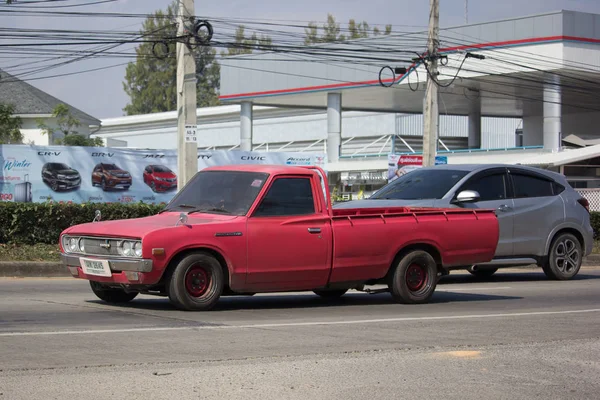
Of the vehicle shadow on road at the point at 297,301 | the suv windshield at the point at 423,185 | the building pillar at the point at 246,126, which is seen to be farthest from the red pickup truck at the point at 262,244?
the building pillar at the point at 246,126

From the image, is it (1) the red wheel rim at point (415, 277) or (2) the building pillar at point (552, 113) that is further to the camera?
(2) the building pillar at point (552, 113)

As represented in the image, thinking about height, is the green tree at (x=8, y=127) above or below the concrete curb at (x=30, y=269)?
above

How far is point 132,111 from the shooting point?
97.4 m

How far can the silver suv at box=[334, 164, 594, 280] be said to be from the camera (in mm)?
14453

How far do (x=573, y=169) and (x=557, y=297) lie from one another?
23.2m

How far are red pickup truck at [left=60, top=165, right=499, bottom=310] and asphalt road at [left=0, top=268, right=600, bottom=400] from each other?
1.07ft

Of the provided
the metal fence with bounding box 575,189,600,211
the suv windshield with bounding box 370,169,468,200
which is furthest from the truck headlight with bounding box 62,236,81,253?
the metal fence with bounding box 575,189,600,211

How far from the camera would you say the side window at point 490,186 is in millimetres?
14680

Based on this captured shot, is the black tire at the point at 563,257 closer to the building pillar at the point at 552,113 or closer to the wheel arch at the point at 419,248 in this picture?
the wheel arch at the point at 419,248

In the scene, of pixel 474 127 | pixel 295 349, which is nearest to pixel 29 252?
pixel 295 349

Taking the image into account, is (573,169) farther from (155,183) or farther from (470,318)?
(470,318)

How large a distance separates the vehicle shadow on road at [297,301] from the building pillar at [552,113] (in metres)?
31.6

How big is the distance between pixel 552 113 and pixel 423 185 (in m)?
31.0

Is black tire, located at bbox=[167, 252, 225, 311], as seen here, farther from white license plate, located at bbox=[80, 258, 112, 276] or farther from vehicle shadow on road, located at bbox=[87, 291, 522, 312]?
white license plate, located at bbox=[80, 258, 112, 276]
